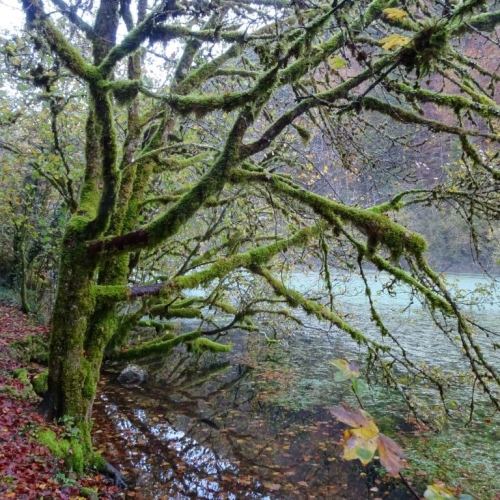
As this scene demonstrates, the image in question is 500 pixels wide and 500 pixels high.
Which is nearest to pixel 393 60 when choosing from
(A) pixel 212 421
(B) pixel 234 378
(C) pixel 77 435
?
(C) pixel 77 435

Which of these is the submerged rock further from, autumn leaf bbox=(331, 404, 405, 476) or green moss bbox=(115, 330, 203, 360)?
autumn leaf bbox=(331, 404, 405, 476)

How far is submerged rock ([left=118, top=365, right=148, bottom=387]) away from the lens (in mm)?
10430

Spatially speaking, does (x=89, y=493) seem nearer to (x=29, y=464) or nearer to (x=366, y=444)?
(x=29, y=464)

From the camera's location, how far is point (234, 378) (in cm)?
1172

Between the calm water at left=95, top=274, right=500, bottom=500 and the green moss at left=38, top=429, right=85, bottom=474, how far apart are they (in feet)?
3.16

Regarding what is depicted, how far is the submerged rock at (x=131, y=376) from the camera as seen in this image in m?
10.4

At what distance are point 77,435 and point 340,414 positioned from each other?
5.28 m

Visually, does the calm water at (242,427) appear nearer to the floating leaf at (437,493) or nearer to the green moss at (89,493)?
the green moss at (89,493)

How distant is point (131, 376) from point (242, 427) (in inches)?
136

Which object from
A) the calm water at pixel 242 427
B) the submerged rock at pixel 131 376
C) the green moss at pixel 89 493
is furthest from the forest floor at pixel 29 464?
the submerged rock at pixel 131 376

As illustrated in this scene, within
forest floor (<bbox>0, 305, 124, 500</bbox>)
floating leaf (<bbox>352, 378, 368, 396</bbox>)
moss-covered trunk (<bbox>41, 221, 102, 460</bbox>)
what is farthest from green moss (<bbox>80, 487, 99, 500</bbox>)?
floating leaf (<bbox>352, 378, 368, 396</bbox>)

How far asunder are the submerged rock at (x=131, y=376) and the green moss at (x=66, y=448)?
16.9 feet

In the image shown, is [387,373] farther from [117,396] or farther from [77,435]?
[117,396]

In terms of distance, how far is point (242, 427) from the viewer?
8.46m
